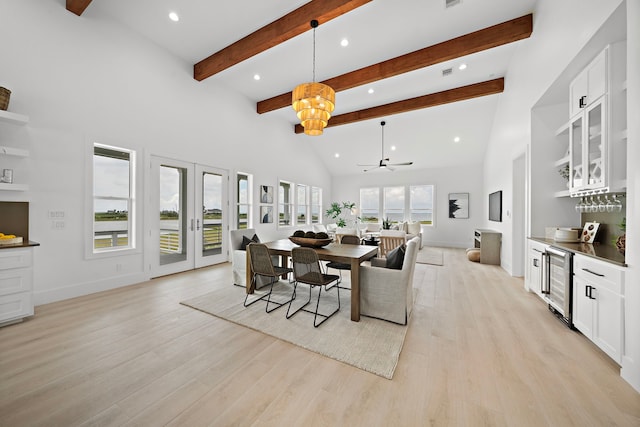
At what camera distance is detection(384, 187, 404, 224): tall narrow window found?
32.1 feet

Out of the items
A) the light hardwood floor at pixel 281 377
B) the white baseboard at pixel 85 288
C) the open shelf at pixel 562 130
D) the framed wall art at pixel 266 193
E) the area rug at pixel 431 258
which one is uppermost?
the open shelf at pixel 562 130

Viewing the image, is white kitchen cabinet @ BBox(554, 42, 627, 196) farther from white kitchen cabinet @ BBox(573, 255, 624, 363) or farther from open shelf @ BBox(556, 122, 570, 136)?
white kitchen cabinet @ BBox(573, 255, 624, 363)

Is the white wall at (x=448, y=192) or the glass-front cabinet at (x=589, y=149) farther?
the white wall at (x=448, y=192)

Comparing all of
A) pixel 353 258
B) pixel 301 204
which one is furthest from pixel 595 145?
pixel 301 204

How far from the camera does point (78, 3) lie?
10.6ft

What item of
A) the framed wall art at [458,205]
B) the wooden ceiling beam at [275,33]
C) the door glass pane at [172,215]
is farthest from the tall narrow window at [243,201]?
the framed wall art at [458,205]

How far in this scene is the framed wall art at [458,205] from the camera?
8703mm

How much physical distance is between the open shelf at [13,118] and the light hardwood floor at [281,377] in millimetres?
2219

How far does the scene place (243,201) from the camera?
20.9 ft

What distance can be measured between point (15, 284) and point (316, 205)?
803 cm

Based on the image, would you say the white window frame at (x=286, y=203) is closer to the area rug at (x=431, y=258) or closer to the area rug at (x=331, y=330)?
the area rug at (x=431, y=258)

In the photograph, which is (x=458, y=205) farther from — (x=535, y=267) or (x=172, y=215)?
(x=172, y=215)

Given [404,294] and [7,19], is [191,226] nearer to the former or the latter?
[7,19]

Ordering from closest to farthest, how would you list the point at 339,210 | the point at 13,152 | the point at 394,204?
1. the point at 13,152
2. the point at 394,204
3. the point at 339,210
